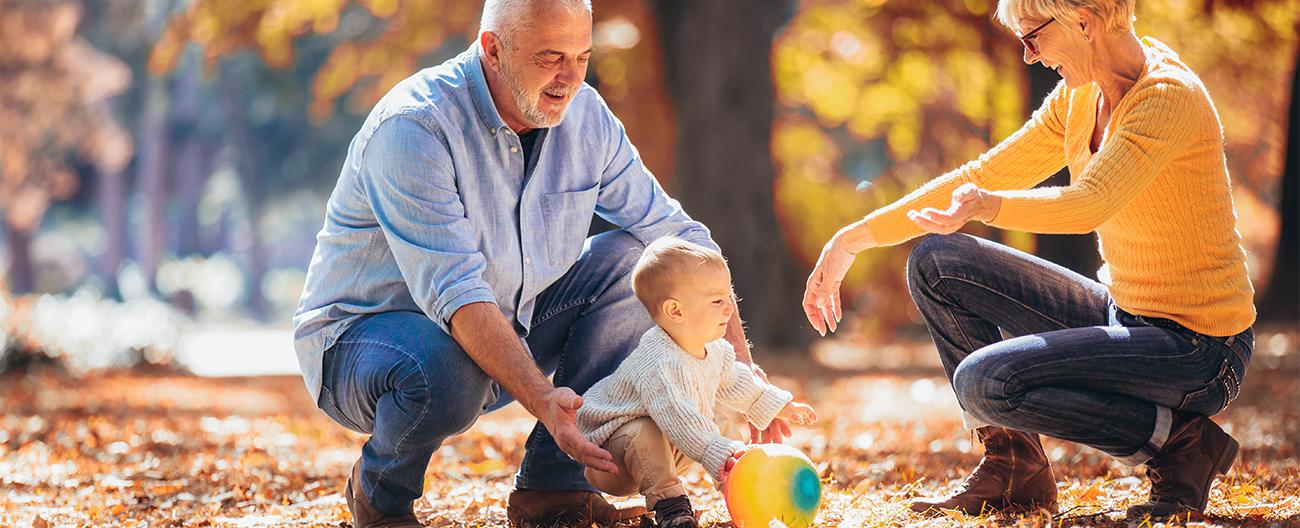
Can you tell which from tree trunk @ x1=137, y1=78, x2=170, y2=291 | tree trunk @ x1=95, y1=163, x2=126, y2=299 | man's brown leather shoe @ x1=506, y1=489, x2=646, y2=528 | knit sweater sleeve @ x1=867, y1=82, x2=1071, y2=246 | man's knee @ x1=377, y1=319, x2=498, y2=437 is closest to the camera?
man's knee @ x1=377, y1=319, x2=498, y2=437

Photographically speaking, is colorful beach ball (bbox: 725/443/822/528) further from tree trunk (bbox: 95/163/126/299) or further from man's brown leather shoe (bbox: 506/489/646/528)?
tree trunk (bbox: 95/163/126/299)

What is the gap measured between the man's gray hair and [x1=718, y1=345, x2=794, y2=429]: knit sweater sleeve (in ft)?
3.67

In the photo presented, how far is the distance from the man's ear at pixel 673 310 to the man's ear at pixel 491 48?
2.99ft

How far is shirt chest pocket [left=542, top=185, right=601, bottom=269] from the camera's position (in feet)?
14.0

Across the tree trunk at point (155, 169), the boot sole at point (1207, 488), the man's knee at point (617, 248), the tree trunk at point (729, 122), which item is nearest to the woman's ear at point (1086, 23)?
the boot sole at point (1207, 488)

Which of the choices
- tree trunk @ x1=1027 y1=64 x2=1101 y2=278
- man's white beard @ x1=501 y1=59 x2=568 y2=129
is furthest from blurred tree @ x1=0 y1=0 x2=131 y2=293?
man's white beard @ x1=501 y1=59 x2=568 y2=129

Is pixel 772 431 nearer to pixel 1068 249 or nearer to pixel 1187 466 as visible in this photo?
pixel 1187 466

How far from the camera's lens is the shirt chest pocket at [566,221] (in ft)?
14.0

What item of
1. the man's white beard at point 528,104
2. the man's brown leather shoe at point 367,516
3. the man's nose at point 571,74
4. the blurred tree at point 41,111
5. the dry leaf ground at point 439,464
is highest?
the man's nose at point 571,74

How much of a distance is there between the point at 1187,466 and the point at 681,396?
1431mm

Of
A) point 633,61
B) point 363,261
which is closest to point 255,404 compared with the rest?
point 633,61

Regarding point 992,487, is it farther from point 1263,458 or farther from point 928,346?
point 928,346

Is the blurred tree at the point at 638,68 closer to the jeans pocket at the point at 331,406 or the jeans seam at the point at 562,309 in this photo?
the jeans seam at the point at 562,309

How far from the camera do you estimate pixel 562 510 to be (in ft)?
14.3
